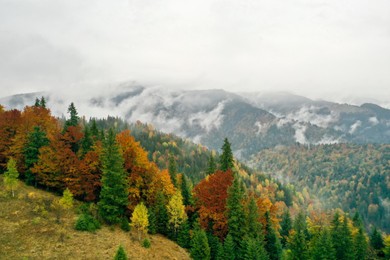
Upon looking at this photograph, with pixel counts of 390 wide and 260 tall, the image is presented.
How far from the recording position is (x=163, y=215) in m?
66.4

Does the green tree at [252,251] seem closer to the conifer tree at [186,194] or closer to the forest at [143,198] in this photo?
the forest at [143,198]

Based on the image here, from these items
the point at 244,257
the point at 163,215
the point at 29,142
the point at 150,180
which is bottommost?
the point at 244,257

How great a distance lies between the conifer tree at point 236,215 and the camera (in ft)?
209

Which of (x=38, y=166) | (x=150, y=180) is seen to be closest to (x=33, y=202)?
(x=38, y=166)

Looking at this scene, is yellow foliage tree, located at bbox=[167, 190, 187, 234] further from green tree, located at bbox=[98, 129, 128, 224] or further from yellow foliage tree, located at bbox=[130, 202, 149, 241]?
green tree, located at bbox=[98, 129, 128, 224]

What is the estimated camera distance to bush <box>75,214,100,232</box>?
5512 cm

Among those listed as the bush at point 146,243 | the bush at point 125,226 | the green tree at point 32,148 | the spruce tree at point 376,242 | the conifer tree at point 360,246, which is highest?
the green tree at point 32,148

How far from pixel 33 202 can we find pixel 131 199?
16925 millimetres

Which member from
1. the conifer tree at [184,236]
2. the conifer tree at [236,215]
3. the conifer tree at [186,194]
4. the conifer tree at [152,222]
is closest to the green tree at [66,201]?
the conifer tree at [152,222]

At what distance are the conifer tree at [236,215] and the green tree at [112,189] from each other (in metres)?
18.8

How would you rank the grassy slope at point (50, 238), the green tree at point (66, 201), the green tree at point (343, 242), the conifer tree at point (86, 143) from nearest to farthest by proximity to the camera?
the grassy slope at point (50, 238) < the green tree at point (66, 201) < the green tree at point (343, 242) < the conifer tree at point (86, 143)

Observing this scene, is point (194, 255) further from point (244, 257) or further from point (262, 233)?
point (262, 233)

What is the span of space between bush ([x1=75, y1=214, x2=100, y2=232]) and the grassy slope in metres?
0.91

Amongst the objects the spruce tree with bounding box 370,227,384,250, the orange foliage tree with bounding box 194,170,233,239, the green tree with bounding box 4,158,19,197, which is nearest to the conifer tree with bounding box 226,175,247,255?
the orange foliage tree with bounding box 194,170,233,239
